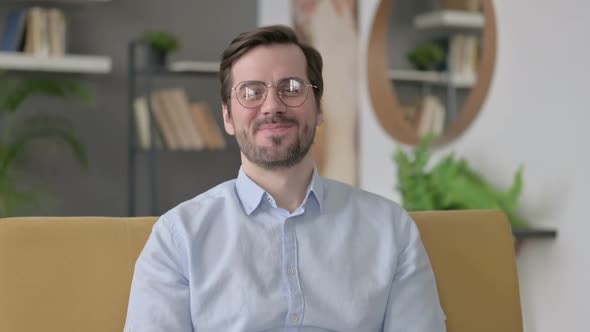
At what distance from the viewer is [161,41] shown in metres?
4.34

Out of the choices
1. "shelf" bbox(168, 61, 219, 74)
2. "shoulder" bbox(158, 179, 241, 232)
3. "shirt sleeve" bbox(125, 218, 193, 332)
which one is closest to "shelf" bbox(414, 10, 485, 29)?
"shelf" bbox(168, 61, 219, 74)

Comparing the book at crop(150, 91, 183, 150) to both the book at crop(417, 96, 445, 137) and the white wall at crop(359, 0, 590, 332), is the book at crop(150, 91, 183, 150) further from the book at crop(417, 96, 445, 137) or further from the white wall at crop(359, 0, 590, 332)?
the white wall at crop(359, 0, 590, 332)

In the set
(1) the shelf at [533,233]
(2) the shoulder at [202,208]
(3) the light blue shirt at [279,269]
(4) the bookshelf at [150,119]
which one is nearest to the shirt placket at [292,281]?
(3) the light blue shirt at [279,269]

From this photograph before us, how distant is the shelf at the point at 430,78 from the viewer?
3.21m

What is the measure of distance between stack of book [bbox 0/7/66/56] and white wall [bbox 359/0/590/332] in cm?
219

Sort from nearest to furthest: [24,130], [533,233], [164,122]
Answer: [533,233] < [24,130] < [164,122]

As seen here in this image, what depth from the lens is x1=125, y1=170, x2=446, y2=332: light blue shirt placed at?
1.52 m

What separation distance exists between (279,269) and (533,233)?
129 centimetres

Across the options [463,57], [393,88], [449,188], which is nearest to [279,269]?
[449,188]

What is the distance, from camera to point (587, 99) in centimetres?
252

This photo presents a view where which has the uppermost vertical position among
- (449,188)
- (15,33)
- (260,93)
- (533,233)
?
(15,33)

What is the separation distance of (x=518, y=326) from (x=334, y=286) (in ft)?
1.47

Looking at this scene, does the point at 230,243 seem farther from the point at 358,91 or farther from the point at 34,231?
the point at 358,91

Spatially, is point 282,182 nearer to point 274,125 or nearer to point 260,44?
point 274,125
